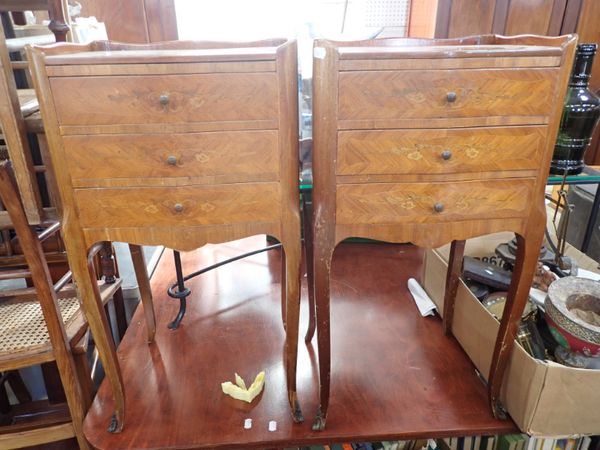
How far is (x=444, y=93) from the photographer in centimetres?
81

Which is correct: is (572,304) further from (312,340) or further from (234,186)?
(234,186)

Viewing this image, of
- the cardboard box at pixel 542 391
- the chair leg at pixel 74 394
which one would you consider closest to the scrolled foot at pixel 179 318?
the chair leg at pixel 74 394

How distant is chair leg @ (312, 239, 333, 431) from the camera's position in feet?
2.98

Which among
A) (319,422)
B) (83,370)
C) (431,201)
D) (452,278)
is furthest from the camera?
(452,278)

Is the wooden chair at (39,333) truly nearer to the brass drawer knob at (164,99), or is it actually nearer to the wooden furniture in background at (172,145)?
the wooden furniture in background at (172,145)

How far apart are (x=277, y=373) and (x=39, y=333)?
0.61m

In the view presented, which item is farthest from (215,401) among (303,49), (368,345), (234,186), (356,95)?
(303,49)

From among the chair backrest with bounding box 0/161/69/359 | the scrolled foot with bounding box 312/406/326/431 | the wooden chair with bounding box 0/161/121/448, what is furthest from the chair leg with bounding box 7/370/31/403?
the scrolled foot with bounding box 312/406/326/431

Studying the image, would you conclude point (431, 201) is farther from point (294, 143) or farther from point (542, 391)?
point (542, 391)

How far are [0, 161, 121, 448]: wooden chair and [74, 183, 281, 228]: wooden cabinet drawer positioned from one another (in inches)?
5.8

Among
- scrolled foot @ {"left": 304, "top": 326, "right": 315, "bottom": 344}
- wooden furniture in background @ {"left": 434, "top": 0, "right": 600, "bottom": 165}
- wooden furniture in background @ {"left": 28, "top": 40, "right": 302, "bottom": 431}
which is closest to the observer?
wooden furniture in background @ {"left": 28, "top": 40, "right": 302, "bottom": 431}

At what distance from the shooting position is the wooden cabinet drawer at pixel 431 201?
874 mm

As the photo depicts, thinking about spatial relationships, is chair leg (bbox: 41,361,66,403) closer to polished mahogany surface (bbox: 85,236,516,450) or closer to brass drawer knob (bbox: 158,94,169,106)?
polished mahogany surface (bbox: 85,236,516,450)

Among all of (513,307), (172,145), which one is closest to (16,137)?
(172,145)
